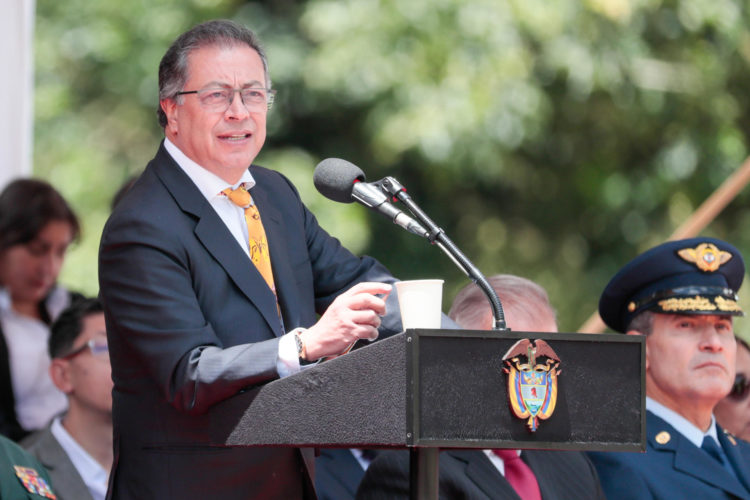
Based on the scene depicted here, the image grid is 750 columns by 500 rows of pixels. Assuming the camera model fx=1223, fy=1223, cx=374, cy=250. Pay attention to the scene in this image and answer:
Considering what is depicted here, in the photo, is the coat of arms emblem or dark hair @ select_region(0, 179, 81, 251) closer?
the coat of arms emblem

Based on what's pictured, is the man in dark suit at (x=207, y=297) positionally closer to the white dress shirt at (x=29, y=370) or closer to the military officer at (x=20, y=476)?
the military officer at (x=20, y=476)

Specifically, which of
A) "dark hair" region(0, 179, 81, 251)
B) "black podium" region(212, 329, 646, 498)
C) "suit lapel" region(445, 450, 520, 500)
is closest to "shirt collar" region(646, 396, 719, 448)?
"suit lapel" region(445, 450, 520, 500)

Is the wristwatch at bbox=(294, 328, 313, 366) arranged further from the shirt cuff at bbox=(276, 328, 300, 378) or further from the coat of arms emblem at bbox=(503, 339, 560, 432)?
the coat of arms emblem at bbox=(503, 339, 560, 432)

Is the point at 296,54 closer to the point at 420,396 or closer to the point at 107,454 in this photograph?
the point at 107,454

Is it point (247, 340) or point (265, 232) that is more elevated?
point (265, 232)

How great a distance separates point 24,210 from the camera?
4.86 meters

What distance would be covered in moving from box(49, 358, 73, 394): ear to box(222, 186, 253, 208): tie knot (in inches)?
64.4

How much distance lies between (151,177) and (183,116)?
6.0 inches

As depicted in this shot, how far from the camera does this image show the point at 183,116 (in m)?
2.66

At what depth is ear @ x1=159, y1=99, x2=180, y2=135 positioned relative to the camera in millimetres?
2693

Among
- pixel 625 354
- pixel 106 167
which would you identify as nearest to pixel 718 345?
pixel 625 354

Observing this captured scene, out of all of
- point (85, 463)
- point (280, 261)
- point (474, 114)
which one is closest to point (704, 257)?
point (280, 261)

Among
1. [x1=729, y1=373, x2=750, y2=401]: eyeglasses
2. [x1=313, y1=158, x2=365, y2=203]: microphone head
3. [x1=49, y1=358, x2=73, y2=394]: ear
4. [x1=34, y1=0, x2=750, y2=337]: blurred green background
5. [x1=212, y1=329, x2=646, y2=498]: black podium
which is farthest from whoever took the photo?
[x1=34, y1=0, x2=750, y2=337]: blurred green background

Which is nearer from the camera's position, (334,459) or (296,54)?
(334,459)
